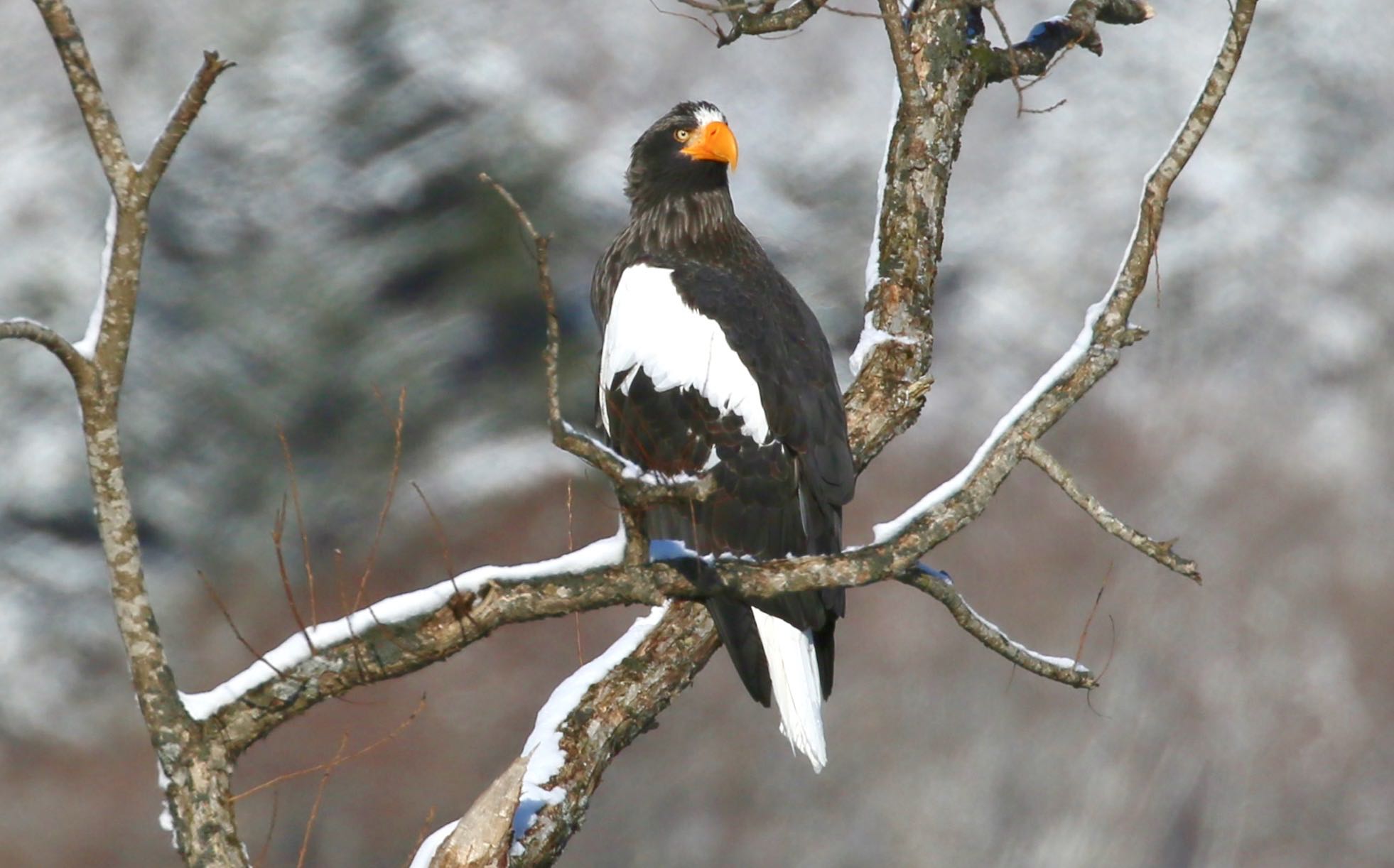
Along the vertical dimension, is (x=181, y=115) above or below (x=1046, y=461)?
above

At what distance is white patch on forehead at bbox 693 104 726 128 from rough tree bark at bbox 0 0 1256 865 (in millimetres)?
500

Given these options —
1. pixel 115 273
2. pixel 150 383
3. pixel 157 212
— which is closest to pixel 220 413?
pixel 150 383

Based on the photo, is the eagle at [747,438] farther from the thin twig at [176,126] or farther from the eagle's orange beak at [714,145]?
the thin twig at [176,126]

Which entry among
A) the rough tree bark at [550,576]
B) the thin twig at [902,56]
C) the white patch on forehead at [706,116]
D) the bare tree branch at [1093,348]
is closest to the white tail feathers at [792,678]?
the rough tree bark at [550,576]

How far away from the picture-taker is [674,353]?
291 centimetres

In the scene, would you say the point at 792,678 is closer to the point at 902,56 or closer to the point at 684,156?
the point at 684,156

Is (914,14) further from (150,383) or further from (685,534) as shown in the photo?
(150,383)

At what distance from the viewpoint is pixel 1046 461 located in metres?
2.57

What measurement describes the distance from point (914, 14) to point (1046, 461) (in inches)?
66.9

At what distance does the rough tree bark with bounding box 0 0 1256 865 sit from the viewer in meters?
2.03

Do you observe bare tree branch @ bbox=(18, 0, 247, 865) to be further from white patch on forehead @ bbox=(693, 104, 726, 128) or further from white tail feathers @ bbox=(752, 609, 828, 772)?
white patch on forehead @ bbox=(693, 104, 726, 128)

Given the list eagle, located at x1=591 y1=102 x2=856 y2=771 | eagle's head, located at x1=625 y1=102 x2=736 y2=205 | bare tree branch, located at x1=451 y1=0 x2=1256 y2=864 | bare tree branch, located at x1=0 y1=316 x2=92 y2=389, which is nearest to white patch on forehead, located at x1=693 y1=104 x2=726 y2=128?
eagle's head, located at x1=625 y1=102 x2=736 y2=205

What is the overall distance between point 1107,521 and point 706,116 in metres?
1.66

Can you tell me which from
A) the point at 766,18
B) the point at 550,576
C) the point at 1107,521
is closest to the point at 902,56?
the point at 766,18
